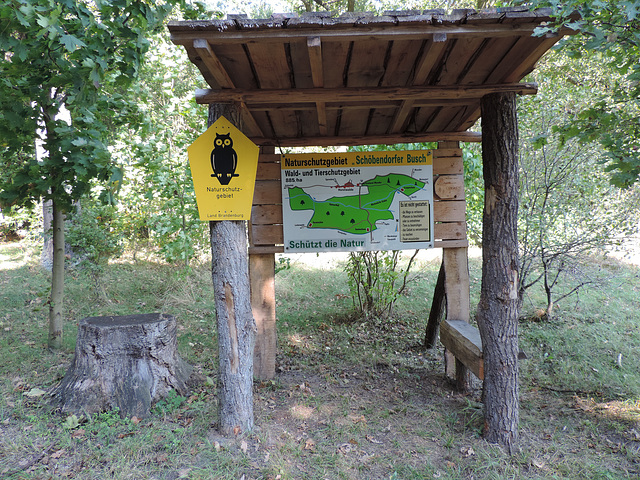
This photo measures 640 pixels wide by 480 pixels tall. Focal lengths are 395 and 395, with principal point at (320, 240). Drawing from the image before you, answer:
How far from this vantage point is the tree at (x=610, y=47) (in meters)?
2.43

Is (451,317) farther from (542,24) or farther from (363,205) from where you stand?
(542,24)

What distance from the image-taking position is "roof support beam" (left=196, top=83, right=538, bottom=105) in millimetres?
→ 3232

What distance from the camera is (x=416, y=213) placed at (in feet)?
14.5

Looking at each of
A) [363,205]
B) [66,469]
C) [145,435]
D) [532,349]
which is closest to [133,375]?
[145,435]

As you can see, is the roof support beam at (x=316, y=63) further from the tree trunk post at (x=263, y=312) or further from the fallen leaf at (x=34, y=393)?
the fallen leaf at (x=34, y=393)

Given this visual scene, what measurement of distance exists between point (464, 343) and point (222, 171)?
2.72 meters

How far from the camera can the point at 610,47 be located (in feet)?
10.2

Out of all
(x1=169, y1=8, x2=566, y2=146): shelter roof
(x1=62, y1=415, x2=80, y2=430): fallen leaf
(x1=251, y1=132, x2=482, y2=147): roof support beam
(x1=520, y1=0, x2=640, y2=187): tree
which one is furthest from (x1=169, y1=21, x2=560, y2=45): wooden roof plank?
(x1=62, y1=415, x2=80, y2=430): fallen leaf

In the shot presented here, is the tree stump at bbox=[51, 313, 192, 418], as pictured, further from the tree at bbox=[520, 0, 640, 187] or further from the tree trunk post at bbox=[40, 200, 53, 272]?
the tree trunk post at bbox=[40, 200, 53, 272]

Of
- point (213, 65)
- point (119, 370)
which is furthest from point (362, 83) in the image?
point (119, 370)

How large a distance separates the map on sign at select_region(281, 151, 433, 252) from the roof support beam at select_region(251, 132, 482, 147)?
325mm

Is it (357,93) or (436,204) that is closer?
(357,93)

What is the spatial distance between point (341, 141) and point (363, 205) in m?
0.86

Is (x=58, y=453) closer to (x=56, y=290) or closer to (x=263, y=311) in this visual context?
(x=263, y=311)
